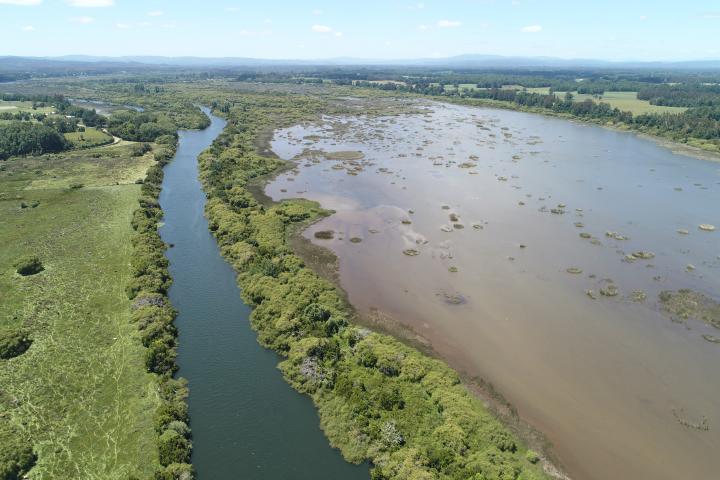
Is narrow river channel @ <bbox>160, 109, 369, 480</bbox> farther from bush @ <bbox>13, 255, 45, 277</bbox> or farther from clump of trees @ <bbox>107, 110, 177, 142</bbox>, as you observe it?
clump of trees @ <bbox>107, 110, 177, 142</bbox>

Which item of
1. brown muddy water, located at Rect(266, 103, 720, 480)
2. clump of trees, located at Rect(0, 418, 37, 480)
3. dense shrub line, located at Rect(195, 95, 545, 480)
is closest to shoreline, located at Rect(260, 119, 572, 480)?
brown muddy water, located at Rect(266, 103, 720, 480)

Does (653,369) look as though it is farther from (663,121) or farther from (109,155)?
(663,121)

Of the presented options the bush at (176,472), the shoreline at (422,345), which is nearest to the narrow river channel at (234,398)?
the bush at (176,472)

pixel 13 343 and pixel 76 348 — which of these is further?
pixel 76 348

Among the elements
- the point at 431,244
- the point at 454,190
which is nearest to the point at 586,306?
the point at 431,244

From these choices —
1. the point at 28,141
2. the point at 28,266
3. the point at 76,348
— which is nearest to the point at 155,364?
the point at 76,348

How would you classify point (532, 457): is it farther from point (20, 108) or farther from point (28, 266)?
point (20, 108)
